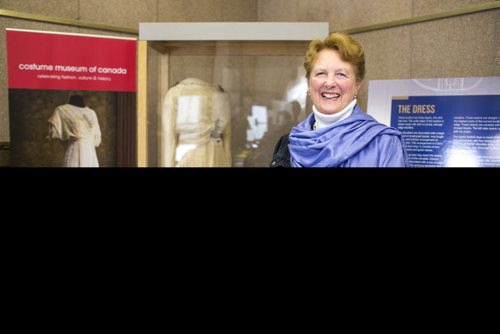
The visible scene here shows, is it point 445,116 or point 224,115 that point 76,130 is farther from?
point 445,116

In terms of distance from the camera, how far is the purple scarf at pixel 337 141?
2.00 metres

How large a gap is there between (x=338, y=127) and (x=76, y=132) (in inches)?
78.4

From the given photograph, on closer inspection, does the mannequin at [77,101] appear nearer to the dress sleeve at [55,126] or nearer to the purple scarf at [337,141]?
the dress sleeve at [55,126]

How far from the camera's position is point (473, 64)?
310 centimetres

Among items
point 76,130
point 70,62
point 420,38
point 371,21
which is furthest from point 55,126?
point 420,38

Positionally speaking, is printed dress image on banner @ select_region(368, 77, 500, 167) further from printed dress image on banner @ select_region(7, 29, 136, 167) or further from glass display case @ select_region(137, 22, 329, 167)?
printed dress image on banner @ select_region(7, 29, 136, 167)

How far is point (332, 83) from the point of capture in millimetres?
2260

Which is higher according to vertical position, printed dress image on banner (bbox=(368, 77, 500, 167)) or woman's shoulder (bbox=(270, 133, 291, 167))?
printed dress image on banner (bbox=(368, 77, 500, 167))

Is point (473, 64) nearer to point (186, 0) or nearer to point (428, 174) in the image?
point (186, 0)

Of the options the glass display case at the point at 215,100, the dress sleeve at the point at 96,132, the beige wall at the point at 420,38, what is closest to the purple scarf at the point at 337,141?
the glass display case at the point at 215,100

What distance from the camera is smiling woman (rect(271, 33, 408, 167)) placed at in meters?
2.00

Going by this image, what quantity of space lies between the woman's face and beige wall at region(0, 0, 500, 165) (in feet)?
4.22

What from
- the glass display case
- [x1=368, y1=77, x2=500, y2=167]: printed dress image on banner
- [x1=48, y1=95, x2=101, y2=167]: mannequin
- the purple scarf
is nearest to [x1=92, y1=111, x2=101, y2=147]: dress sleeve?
[x1=48, y1=95, x2=101, y2=167]: mannequin

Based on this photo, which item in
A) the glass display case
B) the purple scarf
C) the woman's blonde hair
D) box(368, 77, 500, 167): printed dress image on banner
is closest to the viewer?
the purple scarf
